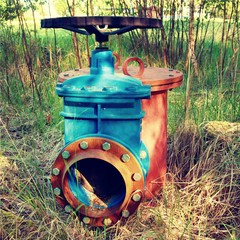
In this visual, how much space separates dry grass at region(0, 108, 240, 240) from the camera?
71.4 inches

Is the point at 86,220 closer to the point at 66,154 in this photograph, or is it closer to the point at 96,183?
the point at 96,183

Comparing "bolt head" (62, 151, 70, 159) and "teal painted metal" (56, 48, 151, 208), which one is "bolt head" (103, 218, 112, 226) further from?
"bolt head" (62, 151, 70, 159)

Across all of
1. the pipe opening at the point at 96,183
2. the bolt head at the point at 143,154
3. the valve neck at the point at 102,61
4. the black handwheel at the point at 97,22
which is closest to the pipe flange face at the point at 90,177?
the pipe opening at the point at 96,183

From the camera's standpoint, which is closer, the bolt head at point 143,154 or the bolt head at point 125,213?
the bolt head at point 125,213

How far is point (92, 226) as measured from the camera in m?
1.88

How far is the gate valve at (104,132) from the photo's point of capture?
5.47 ft

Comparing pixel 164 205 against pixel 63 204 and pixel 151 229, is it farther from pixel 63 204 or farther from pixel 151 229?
pixel 63 204

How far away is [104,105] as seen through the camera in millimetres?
1704

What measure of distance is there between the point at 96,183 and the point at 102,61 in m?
0.55

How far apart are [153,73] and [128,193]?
669 millimetres

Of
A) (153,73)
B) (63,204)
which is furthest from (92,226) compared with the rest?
(153,73)

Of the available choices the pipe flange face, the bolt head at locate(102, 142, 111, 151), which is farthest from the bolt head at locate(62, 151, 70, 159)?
the bolt head at locate(102, 142, 111, 151)

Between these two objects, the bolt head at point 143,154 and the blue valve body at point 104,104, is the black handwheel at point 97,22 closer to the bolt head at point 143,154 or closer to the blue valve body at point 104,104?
the blue valve body at point 104,104

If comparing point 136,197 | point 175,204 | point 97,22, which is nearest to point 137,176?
point 136,197
